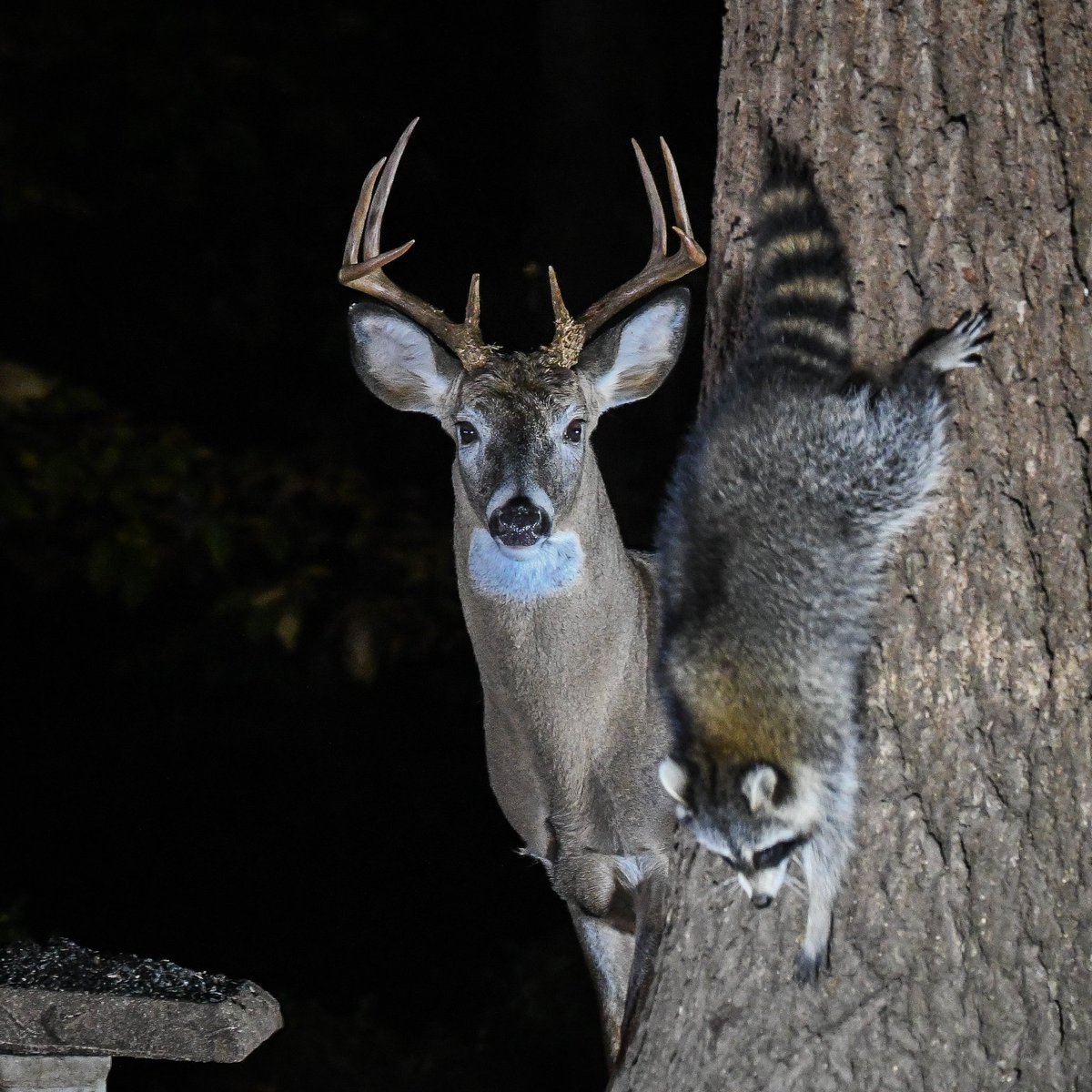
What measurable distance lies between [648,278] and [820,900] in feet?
5.65

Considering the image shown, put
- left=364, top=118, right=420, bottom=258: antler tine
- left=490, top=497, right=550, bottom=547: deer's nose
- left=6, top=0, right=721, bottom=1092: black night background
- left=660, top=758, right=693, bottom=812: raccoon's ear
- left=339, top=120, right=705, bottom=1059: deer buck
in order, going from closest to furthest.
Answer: left=660, top=758, right=693, bottom=812: raccoon's ear
left=490, top=497, right=550, bottom=547: deer's nose
left=339, top=120, right=705, bottom=1059: deer buck
left=364, top=118, right=420, bottom=258: antler tine
left=6, top=0, right=721, bottom=1092: black night background

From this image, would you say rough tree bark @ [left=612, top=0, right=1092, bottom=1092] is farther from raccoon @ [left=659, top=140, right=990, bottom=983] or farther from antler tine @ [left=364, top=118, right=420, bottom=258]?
antler tine @ [left=364, top=118, right=420, bottom=258]

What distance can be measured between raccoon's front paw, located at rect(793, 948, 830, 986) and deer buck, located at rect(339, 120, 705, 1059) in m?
0.63

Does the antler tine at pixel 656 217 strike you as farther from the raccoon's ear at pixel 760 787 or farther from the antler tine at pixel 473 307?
the raccoon's ear at pixel 760 787

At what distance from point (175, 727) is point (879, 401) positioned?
19.6 ft

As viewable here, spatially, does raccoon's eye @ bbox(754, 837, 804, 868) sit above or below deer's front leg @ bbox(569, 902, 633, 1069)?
above

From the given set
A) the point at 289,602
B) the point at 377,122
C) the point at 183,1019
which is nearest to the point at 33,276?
the point at 377,122

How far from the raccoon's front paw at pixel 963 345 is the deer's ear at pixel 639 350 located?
3.64 feet

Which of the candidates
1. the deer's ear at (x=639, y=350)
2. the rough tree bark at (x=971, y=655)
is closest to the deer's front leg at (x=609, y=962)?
the rough tree bark at (x=971, y=655)

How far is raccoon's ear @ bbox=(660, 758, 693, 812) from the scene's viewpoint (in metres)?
3.03

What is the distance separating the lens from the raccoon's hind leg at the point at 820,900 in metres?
3.04

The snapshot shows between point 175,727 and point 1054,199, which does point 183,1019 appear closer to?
point 1054,199

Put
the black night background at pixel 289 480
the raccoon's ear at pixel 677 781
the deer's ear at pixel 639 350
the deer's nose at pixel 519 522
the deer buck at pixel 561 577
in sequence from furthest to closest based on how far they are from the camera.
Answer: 1. the black night background at pixel 289 480
2. the deer's ear at pixel 639 350
3. the deer buck at pixel 561 577
4. the deer's nose at pixel 519 522
5. the raccoon's ear at pixel 677 781

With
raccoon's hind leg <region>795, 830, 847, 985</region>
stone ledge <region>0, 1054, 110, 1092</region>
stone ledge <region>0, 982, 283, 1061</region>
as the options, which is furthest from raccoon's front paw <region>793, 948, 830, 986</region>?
stone ledge <region>0, 1054, 110, 1092</region>
